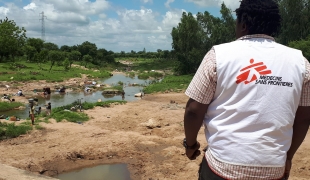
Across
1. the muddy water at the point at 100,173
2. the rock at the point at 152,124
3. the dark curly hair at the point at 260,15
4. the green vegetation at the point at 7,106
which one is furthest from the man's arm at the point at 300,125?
the green vegetation at the point at 7,106

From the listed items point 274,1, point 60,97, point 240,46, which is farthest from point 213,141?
point 60,97

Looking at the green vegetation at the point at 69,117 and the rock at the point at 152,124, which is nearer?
the rock at the point at 152,124

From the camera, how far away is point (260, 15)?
185 cm

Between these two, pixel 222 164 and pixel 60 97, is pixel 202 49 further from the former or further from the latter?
pixel 222 164

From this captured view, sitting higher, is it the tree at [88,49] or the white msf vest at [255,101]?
the tree at [88,49]

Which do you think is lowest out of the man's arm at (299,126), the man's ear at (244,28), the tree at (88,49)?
the man's arm at (299,126)

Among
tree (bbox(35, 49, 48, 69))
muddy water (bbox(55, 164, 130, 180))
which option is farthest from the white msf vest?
tree (bbox(35, 49, 48, 69))

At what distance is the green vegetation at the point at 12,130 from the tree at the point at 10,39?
33.6 m

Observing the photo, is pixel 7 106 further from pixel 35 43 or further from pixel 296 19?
pixel 35 43

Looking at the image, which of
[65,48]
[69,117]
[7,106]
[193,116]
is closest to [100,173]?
[69,117]

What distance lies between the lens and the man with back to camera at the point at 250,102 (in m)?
1.67

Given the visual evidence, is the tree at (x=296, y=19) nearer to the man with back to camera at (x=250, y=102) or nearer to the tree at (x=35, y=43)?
the man with back to camera at (x=250, y=102)

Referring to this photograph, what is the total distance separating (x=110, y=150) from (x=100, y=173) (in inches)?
52.8

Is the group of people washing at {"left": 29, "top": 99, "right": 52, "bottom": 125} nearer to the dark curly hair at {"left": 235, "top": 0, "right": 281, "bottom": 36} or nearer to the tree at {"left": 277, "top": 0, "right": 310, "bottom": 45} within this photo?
the dark curly hair at {"left": 235, "top": 0, "right": 281, "bottom": 36}
